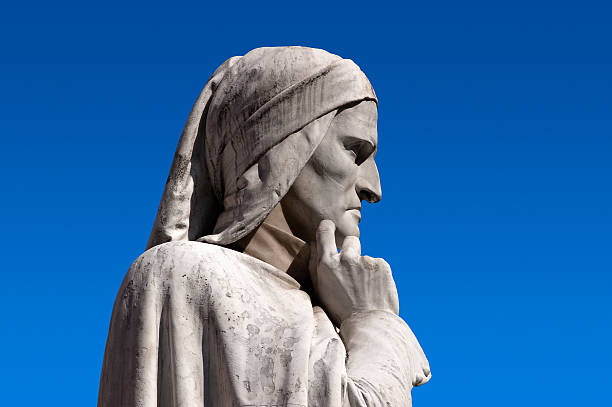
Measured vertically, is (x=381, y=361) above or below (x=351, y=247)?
below

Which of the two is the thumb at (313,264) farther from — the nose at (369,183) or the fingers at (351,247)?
the nose at (369,183)

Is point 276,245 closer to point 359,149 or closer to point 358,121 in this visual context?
point 359,149

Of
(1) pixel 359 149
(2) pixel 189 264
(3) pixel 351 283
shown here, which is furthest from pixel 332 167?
(2) pixel 189 264

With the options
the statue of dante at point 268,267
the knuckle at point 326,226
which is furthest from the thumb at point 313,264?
the knuckle at point 326,226

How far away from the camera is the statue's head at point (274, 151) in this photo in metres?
7.04

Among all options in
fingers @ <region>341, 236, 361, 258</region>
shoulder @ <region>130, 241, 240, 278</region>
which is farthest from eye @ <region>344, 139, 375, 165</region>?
shoulder @ <region>130, 241, 240, 278</region>

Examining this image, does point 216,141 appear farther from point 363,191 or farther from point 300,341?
point 300,341

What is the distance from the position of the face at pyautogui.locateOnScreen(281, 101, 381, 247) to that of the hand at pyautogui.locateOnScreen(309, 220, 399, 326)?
250 millimetres

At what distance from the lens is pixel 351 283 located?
6930 millimetres

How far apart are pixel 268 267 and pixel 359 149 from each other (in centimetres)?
105

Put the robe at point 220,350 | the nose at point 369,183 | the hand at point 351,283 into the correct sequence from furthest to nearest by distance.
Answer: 1. the nose at point 369,183
2. the hand at point 351,283
3. the robe at point 220,350

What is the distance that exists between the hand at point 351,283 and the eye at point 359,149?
68 centimetres

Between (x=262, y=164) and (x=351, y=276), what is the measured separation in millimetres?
892

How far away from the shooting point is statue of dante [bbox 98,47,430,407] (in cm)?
621
